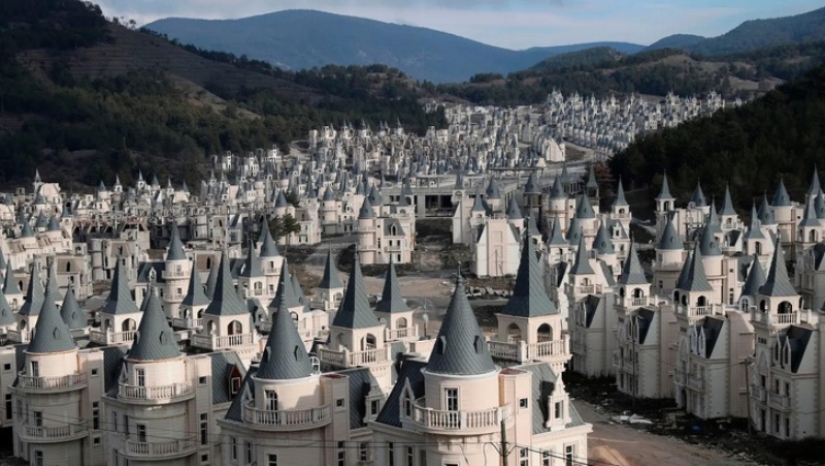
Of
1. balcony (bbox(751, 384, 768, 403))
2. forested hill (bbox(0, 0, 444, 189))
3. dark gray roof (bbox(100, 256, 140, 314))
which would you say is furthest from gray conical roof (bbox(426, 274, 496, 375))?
forested hill (bbox(0, 0, 444, 189))

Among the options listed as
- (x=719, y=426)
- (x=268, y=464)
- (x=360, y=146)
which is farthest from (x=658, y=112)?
(x=268, y=464)

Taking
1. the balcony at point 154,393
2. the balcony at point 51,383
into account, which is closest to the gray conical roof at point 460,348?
the balcony at point 154,393

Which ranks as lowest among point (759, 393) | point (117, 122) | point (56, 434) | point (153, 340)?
point (56, 434)

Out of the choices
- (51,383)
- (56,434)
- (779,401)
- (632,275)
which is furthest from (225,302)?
(632,275)

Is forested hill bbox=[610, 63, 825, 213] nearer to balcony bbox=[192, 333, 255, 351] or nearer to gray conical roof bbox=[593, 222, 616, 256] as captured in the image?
gray conical roof bbox=[593, 222, 616, 256]

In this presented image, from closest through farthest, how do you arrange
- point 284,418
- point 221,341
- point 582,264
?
point 284,418
point 221,341
point 582,264

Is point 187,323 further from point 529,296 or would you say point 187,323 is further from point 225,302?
point 529,296
